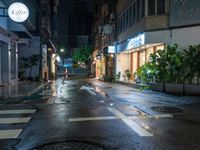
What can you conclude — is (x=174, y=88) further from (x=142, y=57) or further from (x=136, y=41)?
(x=142, y=57)

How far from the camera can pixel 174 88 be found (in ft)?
65.0

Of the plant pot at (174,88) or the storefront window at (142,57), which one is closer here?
the plant pot at (174,88)

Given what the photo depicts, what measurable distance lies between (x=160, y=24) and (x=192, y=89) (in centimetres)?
714

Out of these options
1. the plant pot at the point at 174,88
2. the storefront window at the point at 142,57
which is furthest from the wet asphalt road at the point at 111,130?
the storefront window at the point at 142,57

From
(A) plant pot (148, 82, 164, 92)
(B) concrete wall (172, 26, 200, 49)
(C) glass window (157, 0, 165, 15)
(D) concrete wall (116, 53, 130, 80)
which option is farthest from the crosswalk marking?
(D) concrete wall (116, 53, 130, 80)

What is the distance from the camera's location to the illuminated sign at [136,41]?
86.5ft

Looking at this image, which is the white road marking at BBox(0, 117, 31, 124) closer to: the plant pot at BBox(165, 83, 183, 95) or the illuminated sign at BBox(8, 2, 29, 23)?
the plant pot at BBox(165, 83, 183, 95)

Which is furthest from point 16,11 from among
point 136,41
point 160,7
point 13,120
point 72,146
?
point 72,146

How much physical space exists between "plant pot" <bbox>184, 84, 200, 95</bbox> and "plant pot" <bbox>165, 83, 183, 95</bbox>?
1.18ft

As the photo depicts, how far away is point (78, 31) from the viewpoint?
121062mm

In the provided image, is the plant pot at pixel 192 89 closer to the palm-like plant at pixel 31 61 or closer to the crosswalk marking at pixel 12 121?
the crosswalk marking at pixel 12 121

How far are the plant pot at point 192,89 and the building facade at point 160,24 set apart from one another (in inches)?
159

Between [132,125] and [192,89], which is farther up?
[192,89]

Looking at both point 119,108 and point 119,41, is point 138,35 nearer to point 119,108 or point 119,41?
point 119,41
